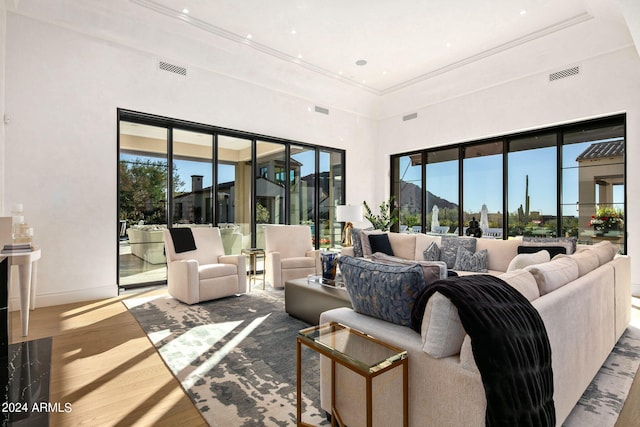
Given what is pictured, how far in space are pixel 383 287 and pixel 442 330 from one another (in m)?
0.38

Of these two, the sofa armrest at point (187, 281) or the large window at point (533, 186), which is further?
the large window at point (533, 186)

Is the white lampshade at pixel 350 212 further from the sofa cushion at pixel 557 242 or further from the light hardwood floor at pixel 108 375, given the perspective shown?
the light hardwood floor at pixel 108 375

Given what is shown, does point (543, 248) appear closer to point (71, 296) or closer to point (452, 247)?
point (452, 247)

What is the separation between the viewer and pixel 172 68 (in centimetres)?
528

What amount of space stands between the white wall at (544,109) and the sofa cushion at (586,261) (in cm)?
296

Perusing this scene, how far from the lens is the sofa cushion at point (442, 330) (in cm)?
147

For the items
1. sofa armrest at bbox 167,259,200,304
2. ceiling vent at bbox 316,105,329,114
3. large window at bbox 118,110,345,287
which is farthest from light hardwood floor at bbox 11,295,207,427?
ceiling vent at bbox 316,105,329,114

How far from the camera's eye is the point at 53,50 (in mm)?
4309

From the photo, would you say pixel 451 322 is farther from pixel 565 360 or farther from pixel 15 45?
pixel 15 45

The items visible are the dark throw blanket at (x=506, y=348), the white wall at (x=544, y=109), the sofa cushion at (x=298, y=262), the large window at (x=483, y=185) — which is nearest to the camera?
the dark throw blanket at (x=506, y=348)

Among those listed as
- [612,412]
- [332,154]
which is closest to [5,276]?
[612,412]

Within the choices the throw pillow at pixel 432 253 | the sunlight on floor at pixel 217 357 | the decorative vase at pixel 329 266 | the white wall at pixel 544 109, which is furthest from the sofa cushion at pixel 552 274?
the white wall at pixel 544 109

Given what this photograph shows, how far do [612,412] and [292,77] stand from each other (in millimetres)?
6218

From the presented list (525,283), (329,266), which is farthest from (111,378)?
(525,283)
